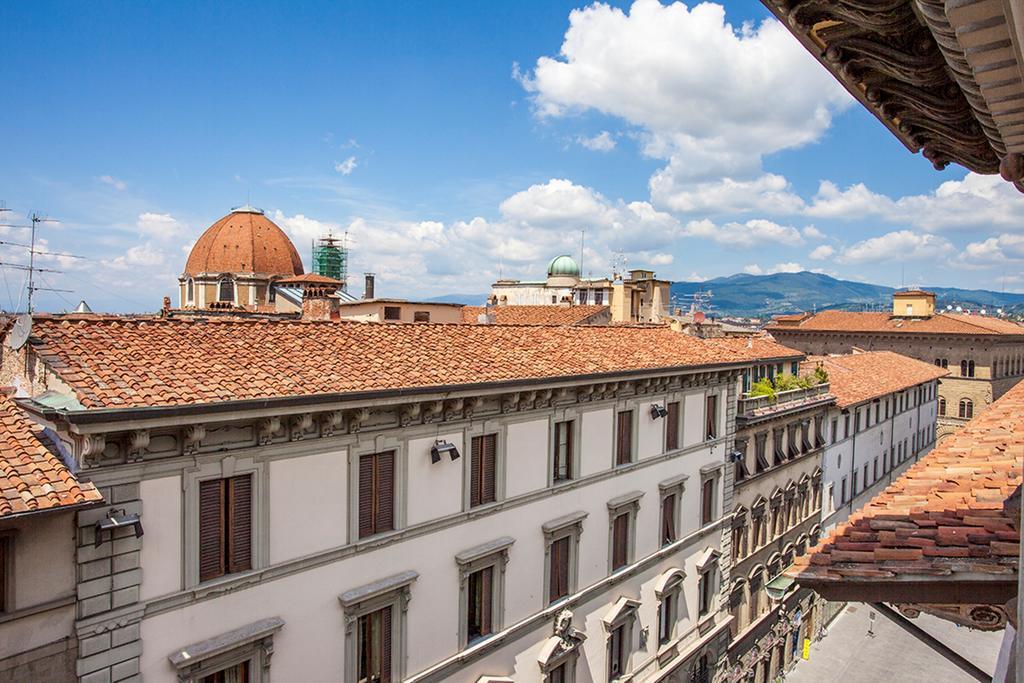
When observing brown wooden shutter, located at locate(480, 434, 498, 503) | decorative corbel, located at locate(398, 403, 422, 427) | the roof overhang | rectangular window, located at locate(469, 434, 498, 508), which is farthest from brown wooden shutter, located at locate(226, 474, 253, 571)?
the roof overhang

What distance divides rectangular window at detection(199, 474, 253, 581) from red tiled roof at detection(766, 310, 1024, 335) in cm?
6250

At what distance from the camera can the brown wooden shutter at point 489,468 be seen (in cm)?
1468

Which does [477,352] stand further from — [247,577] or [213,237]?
[213,237]

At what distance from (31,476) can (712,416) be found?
733 inches

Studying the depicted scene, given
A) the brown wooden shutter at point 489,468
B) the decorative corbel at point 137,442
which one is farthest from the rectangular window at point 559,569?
the decorative corbel at point 137,442

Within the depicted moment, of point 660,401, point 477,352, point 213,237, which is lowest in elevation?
point 660,401

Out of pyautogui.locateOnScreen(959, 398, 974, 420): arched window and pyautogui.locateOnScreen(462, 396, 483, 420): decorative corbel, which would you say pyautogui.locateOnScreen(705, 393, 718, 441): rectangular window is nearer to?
pyautogui.locateOnScreen(462, 396, 483, 420): decorative corbel

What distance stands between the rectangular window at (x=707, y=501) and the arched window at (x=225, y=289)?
53.7 m

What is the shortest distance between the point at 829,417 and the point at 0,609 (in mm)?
31716

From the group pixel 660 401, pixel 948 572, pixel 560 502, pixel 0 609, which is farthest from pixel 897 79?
pixel 660 401

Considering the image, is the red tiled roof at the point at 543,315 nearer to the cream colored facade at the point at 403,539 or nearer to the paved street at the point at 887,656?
the cream colored facade at the point at 403,539

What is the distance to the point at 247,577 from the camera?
1060 centimetres

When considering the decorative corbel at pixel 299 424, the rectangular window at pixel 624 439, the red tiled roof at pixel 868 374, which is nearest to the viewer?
the decorative corbel at pixel 299 424

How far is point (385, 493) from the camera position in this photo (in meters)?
12.7
